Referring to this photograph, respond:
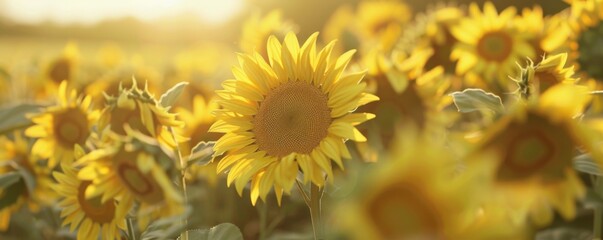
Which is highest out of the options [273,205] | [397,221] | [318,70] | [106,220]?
[318,70]

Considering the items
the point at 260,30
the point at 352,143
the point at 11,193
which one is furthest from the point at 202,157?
the point at 260,30

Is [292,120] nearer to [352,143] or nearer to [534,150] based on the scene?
[352,143]

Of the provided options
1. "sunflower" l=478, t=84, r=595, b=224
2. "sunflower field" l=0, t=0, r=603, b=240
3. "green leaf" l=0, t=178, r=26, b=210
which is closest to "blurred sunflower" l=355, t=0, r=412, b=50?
"sunflower field" l=0, t=0, r=603, b=240

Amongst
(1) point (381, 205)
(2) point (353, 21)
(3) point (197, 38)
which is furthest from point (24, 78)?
(3) point (197, 38)

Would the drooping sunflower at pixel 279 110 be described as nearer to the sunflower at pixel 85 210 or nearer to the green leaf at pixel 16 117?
the sunflower at pixel 85 210

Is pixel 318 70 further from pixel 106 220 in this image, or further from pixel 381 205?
pixel 381 205

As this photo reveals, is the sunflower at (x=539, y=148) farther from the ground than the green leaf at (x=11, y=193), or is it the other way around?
the sunflower at (x=539, y=148)

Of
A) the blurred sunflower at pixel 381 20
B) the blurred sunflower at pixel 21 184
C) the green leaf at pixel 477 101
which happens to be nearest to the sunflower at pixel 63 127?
the blurred sunflower at pixel 21 184
